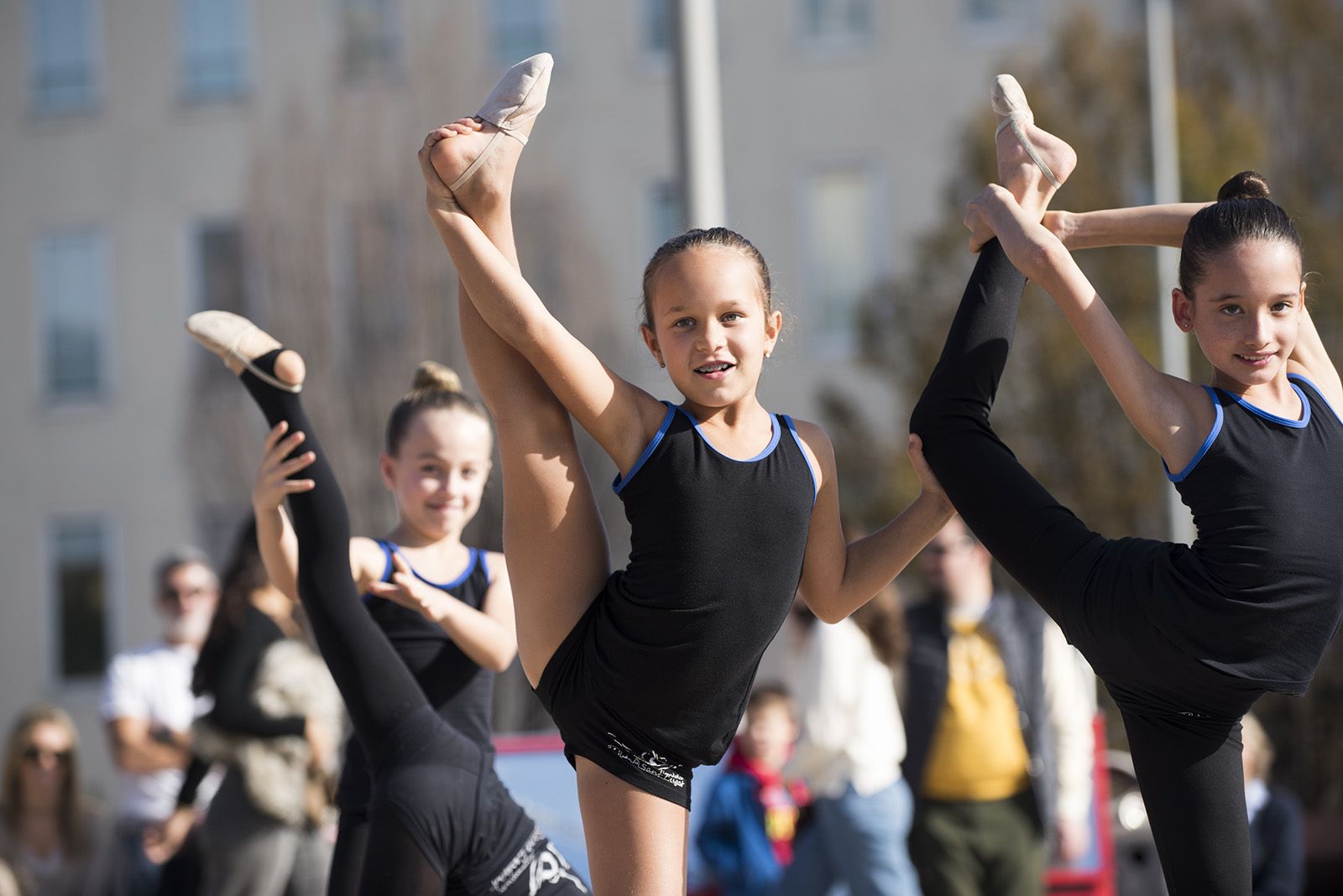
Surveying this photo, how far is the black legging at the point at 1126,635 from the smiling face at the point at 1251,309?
15.9 inches

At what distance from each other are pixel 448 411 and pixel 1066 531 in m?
1.76

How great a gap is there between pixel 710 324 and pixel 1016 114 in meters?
0.95

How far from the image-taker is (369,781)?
13.3 ft

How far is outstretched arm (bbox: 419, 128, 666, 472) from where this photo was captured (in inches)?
124

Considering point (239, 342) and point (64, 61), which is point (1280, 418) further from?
point (64, 61)

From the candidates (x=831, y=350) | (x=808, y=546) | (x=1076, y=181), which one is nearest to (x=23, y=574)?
(x=831, y=350)

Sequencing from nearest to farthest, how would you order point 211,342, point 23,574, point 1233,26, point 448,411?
point 211,342 < point 448,411 < point 1233,26 < point 23,574

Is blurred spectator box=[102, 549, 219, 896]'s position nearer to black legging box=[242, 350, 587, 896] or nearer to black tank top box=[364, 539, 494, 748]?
black tank top box=[364, 539, 494, 748]

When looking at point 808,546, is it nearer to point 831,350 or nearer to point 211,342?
point 211,342

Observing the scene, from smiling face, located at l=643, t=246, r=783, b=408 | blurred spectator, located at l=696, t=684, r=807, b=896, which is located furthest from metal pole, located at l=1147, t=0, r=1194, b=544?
smiling face, located at l=643, t=246, r=783, b=408

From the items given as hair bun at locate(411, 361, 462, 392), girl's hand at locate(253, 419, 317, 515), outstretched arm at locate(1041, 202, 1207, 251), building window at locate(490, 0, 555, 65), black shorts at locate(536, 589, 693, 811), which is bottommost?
black shorts at locate(536, 589, 693, 811)

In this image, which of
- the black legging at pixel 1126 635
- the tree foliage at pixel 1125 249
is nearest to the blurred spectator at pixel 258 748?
the black legging at pixel 1126 635

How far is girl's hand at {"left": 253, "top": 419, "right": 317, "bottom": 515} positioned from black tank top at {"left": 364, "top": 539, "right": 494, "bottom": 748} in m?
0.37

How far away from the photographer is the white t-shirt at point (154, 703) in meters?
7.25
